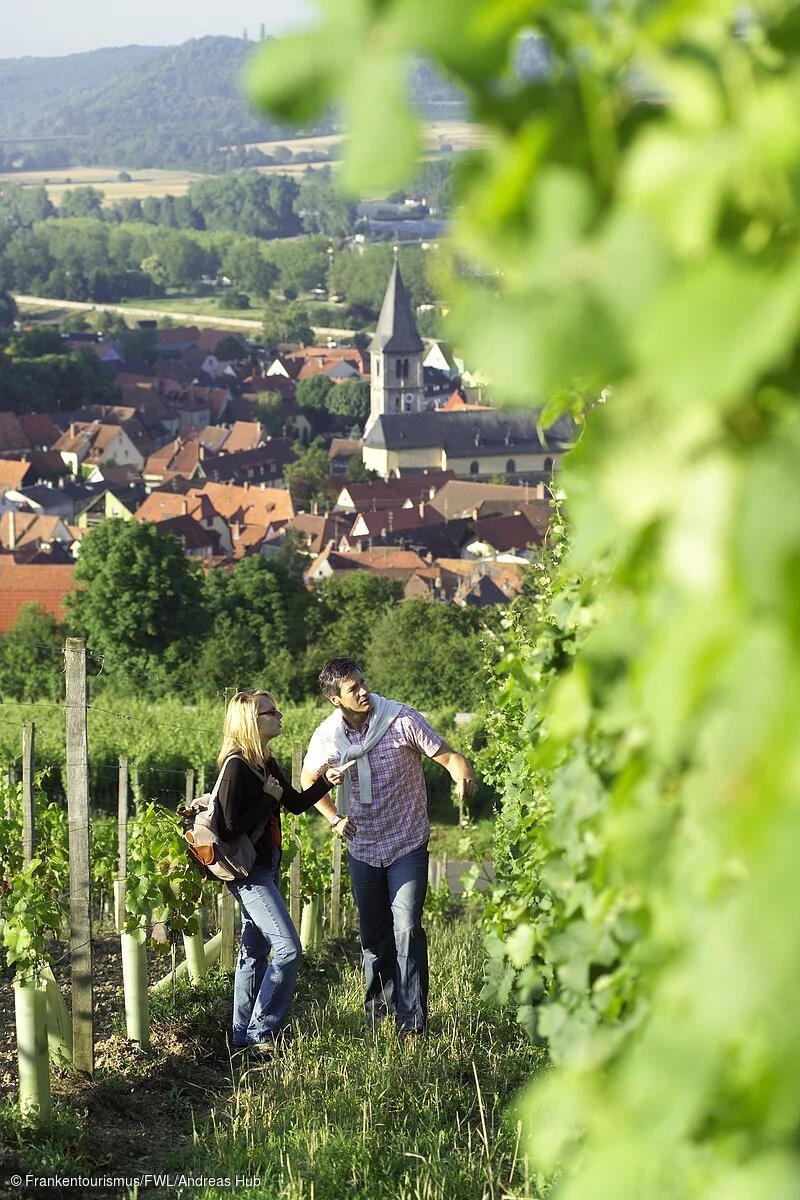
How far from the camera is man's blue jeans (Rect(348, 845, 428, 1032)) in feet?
16.5

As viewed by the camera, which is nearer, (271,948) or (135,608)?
(271,948)

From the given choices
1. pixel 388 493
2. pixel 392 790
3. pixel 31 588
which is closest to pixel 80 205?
pixel 388 493

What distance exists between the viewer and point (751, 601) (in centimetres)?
69

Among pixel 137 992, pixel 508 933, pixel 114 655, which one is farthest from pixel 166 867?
pixel 114 655

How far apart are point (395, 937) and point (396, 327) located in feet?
324

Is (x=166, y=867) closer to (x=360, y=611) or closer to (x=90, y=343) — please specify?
(x=360, y=611)

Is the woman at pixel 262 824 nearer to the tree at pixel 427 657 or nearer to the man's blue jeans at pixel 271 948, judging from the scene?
the man's blue jeans at pixel 271 948

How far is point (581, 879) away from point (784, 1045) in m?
1.21

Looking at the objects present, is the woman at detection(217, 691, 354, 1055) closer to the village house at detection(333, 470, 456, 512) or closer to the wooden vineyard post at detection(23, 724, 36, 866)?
the wooden vineyard post at detection(23, 724, 36, 866)

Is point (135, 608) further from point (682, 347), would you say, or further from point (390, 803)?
point (682, 347)

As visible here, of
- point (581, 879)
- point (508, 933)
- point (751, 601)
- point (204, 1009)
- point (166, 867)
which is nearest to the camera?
point (751, 601)

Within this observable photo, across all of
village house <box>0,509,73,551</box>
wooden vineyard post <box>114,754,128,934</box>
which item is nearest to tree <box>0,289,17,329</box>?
village house <box>0,509,73,551</box>

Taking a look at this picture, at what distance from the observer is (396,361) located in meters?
101

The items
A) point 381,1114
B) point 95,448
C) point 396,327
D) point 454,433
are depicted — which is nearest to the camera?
point 381,1114
